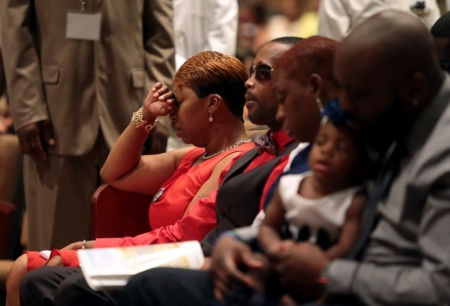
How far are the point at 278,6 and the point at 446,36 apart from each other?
4637mm

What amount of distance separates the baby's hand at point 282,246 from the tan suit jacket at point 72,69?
2142mm

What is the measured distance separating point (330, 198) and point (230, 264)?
268 millimetres

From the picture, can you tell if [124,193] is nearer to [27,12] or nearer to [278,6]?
[27,12]

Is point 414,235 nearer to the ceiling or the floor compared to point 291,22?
nearer to the ceiling

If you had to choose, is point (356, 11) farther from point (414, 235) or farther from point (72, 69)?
point (414, 235)

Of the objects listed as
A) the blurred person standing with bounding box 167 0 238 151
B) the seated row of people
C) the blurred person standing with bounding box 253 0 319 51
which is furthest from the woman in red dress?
the blurred person standing with bounding box 253 0 319 51

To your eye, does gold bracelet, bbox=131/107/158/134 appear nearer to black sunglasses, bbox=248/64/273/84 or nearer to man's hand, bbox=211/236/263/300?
black sunglasses, bbox=248/64/273/84

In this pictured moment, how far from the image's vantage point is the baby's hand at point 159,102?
2984 millimetres

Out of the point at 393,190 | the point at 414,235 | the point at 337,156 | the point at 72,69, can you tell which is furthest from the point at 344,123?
the point at 72,69

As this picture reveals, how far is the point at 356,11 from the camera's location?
473 cm

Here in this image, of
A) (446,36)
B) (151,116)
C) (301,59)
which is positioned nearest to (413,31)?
(301,59)

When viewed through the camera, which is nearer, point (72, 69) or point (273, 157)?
point (273, 157)

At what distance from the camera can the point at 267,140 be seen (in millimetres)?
2459

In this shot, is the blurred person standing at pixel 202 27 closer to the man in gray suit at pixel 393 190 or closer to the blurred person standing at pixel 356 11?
the blurred person standing at pixel 356 11
